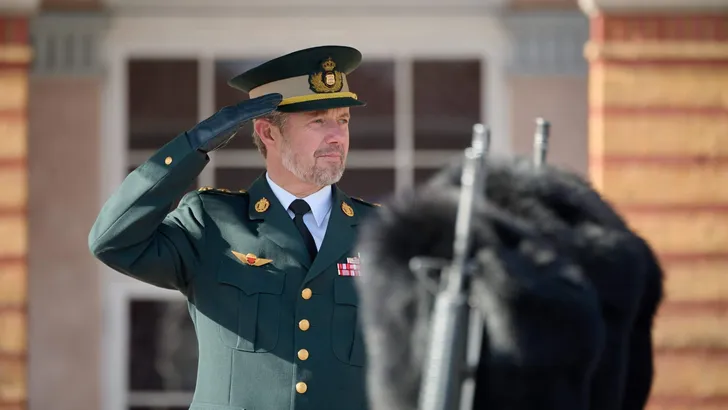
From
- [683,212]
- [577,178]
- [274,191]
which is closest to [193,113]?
[683,212]

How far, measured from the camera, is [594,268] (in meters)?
1.86

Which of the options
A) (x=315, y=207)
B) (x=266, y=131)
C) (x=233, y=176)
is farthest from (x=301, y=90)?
(x=233, y=176)

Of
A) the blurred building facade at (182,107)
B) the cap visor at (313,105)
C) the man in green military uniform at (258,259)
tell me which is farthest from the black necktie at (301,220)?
the blurred building facade at (182,107)

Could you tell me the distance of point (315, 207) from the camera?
3.36m

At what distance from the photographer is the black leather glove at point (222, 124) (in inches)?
126

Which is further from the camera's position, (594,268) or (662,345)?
(662,345)

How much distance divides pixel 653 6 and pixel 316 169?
305cm

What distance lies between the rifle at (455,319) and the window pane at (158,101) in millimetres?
4828

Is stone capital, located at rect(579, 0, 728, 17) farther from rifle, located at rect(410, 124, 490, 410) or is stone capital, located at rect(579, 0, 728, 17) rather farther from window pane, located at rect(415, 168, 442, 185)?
rifle, located at rect(410, 124, 490, 410)

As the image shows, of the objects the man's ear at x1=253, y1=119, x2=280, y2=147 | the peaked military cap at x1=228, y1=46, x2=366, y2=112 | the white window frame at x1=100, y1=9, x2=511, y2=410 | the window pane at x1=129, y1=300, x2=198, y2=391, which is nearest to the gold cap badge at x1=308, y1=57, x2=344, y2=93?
the peaked military cap at x1=228, y1=46, x2=366, y2=112

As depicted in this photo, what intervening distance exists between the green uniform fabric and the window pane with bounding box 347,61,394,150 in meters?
3.28

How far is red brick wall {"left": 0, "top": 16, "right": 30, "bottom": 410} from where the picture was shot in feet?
19.8

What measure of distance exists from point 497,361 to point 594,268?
0.63 feet

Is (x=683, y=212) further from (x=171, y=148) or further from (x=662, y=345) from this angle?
(x=171, y=148)
